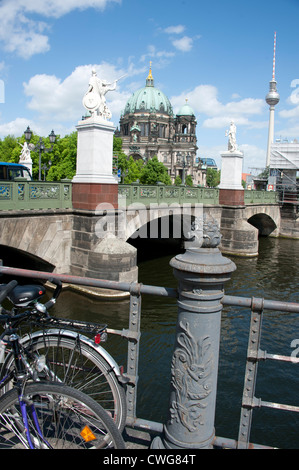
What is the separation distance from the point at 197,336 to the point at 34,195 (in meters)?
10.1

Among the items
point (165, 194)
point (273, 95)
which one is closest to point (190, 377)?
point (165, 194)

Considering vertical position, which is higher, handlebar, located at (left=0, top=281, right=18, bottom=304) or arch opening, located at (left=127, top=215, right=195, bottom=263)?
handlebar, located at (left=0, top=281, right=18, bottom=304)

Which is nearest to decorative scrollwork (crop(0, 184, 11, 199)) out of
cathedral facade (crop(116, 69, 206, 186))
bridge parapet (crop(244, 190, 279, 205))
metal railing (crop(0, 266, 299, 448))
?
metal railing (crop(0, 266, 299, 448))

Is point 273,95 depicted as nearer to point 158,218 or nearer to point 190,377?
point 158,218

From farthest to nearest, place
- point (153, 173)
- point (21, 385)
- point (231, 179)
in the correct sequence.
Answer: point (153, 173) < point (231, 179) < point (21, 385)

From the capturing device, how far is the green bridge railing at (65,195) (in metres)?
11.0

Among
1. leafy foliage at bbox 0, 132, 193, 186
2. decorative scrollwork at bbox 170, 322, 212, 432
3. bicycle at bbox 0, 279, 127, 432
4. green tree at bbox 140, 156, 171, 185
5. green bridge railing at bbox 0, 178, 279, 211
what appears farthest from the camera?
green tree at bbox 140, 156, 171, 185

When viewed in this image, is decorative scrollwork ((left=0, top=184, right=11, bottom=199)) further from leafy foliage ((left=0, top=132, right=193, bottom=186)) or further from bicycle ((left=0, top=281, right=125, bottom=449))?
leafy foliage ((left=0, top=132, right=193, bottom=186))

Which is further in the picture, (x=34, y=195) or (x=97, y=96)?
(x=97, y=96)

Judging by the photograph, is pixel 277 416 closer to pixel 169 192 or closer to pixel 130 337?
pixel 130 337

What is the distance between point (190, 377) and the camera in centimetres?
245

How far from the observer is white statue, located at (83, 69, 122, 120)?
12438mm

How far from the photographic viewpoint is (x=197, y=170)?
371ft

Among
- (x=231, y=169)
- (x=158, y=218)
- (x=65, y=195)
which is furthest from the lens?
(x=231, y=169)
